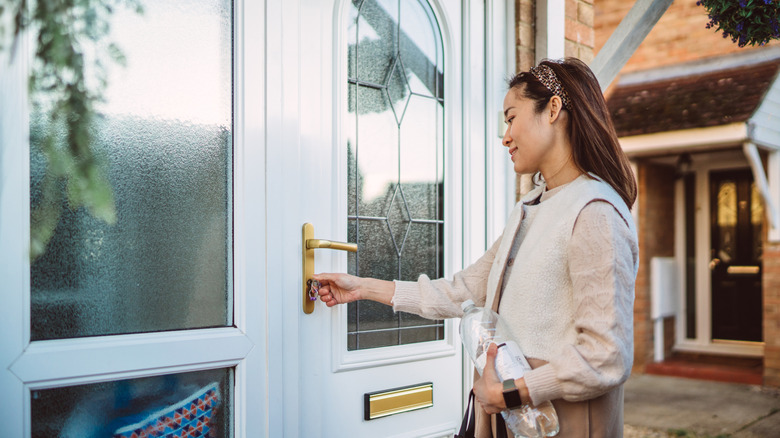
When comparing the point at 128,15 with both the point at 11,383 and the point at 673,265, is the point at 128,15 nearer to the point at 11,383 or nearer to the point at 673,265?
A: the point at 11,383

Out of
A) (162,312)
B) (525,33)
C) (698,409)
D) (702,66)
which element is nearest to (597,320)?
(162,312)

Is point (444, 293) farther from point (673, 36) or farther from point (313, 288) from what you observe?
point (673, 36)

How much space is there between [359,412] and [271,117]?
1.10 m

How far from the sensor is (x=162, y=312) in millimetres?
1955

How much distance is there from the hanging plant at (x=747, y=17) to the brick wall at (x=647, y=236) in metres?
5.11

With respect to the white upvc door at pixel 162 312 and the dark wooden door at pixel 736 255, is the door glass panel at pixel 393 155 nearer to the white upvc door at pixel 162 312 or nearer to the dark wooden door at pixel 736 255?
the white upvc door at pixel 162 312

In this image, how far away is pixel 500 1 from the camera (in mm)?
2930

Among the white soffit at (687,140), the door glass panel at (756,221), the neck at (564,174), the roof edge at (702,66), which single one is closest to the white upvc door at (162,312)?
the neck at (564,174)

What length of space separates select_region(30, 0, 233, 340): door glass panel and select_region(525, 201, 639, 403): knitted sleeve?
3.52 ft

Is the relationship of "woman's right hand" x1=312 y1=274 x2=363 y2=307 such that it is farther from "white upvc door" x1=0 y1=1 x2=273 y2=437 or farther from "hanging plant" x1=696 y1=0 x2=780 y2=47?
"hanging plant" x1=696 y1=0 x2=780 y2=47

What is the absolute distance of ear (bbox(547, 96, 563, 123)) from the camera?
179 centimetres

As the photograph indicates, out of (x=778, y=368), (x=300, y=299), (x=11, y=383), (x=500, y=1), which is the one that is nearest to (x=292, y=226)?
(x=300, y=299)

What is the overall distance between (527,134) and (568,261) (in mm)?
394

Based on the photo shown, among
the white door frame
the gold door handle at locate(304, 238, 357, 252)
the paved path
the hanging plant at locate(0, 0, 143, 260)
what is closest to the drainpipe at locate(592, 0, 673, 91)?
the gold door handle at locate(304, 238, 357, 252)
